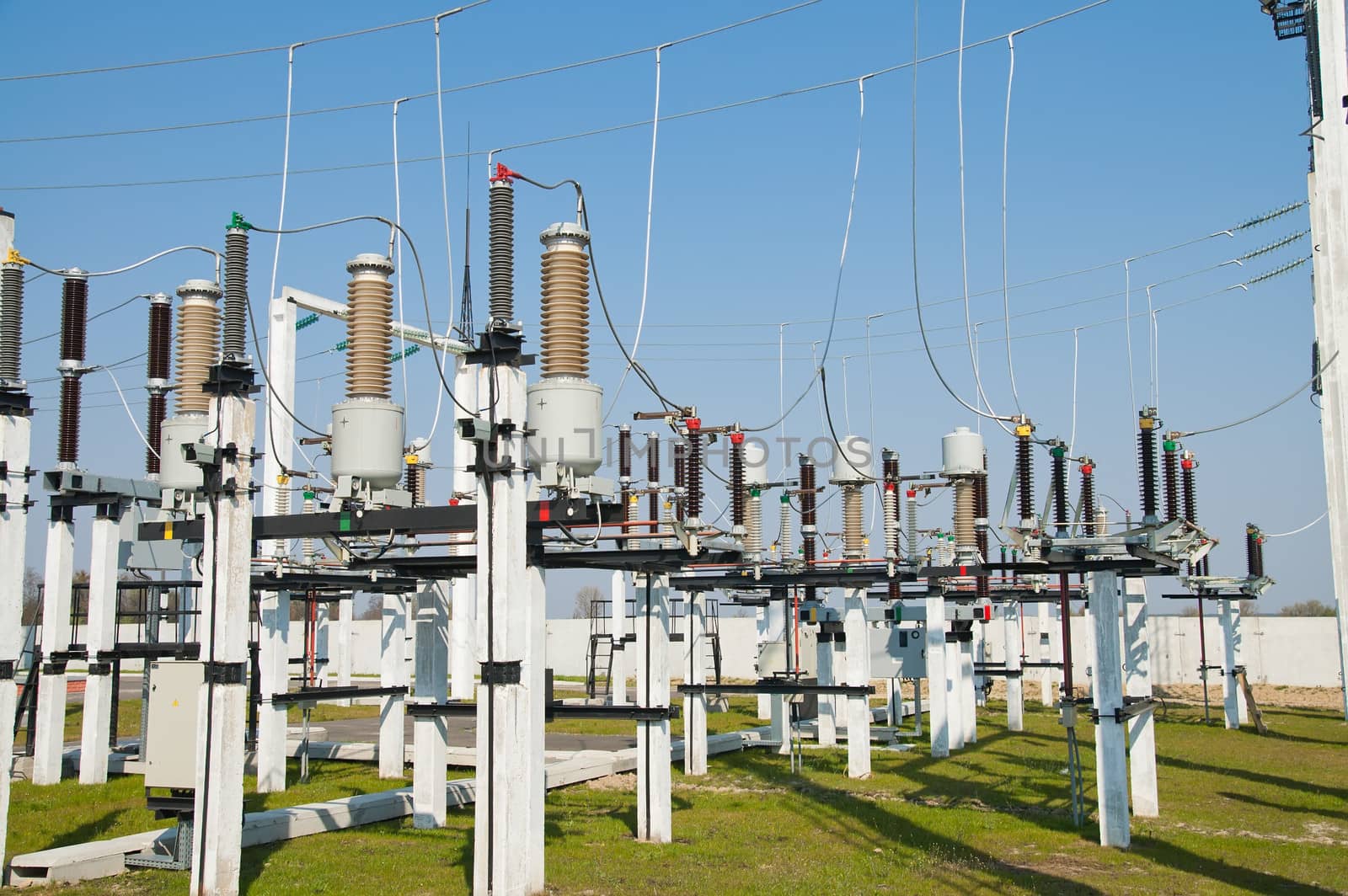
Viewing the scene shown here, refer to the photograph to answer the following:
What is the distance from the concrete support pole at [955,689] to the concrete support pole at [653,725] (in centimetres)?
1144

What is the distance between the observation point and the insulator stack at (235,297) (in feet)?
37.4

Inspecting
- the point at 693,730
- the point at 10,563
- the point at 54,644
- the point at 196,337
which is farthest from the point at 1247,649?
the point at 10,563

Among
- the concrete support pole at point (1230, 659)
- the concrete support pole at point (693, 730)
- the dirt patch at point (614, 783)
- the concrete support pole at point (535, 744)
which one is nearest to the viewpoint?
the concrete support pole at point (535, 744)

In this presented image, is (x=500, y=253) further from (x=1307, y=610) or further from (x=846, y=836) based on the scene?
(x=1307, y=610)

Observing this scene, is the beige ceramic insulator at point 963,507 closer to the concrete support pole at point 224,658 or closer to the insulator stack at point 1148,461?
the insulator stack at point 1148,461

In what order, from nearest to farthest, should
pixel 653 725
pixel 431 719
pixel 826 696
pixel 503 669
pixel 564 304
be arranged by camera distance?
pixel 503 669
pixel 564 304
pixel 653 725
pixel 431 719
pixel 826 696

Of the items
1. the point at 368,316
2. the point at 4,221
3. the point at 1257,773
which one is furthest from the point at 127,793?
the point at 1257,773

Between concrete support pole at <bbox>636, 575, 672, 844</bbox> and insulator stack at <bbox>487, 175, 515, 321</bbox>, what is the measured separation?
5.48m

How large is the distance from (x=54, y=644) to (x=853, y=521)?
45.5 feet

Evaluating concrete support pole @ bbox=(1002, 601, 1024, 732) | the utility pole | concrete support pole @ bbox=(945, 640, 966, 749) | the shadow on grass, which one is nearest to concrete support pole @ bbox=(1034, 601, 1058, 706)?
concrete support pole @ bbox=(1002, 601, 1024, 732)

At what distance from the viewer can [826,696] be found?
87.1 ft

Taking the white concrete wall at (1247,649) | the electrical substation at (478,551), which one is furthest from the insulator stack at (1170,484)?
the white concrete wall at (1247,649)

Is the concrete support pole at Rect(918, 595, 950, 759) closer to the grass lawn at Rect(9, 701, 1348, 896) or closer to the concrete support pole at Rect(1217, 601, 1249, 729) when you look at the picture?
the grass lawn at Rect(9, 701, 1348, 896)

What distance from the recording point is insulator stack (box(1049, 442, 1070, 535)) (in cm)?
1391
